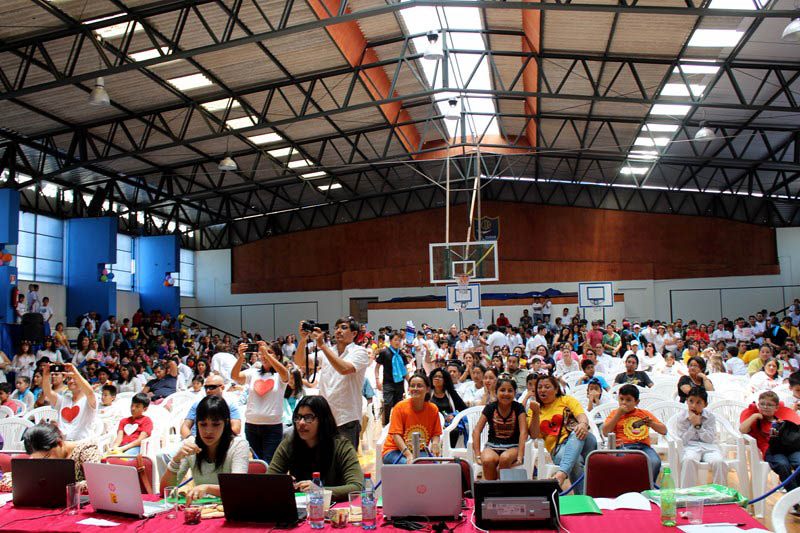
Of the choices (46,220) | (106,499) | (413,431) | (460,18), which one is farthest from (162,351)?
(106,499)

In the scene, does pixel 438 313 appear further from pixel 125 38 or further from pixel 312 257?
pixel 125 38

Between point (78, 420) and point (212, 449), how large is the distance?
12.1 feet

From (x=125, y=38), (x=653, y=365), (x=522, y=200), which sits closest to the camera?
(x=125, y=38)

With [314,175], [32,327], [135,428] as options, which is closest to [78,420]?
[135,428]

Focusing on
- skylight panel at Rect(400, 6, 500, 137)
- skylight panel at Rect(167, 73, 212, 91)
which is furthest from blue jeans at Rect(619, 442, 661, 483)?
skylight panel at Rect(167, 73, 212, 91)

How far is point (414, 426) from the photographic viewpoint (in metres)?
5.79

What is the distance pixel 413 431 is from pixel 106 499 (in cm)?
271

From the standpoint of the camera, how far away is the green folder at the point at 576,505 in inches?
131

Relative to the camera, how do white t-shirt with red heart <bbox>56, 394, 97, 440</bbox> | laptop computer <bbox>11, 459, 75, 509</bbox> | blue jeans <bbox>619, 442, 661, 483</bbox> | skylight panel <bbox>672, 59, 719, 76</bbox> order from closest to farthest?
laptop computer <bbox>11, 459, 75, 509</bbox>
blue jeans <bbox>619, 442, 661, 483</bbox>
white t-shirt with red heart <bbox>56, 394, 97, 440</bbox>
skylight panel <bbox>672, 59, 719, 76</bbox>

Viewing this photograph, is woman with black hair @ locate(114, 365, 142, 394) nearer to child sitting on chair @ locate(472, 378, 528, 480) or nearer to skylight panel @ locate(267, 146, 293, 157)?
child sitting on chair @ locate(472, 378, 528, 480)

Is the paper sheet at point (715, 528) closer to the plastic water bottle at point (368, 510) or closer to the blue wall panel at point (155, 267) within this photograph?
the plastic water bottle at point (368, 510)

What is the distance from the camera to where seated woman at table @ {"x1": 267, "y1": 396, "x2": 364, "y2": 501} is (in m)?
4.04

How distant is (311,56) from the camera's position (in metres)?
14.0

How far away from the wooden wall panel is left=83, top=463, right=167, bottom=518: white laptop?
24112 millimetres
